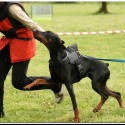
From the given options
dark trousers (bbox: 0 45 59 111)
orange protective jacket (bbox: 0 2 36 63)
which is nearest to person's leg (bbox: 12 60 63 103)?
dark trousers (bbox: 0 45 59 111)

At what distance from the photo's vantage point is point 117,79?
849cm

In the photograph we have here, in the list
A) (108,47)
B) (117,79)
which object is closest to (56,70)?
(117,79)

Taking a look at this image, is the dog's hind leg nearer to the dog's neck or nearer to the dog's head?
the dog's neck

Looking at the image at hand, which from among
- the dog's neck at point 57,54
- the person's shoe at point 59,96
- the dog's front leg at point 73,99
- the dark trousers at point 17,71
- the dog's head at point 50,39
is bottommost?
the person's shoe at point 59,96

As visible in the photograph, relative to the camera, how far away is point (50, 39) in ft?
16.9

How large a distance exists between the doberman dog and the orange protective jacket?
27 centimetres

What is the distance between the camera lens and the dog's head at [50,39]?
508 cm

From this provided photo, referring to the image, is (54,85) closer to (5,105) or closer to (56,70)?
(56,70)

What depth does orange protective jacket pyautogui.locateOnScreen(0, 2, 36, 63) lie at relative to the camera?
5.18 m

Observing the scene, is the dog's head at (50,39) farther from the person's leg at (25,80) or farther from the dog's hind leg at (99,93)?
the dog's hind leg at (99,93)

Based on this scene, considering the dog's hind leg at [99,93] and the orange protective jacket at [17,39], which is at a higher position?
the orange protective jacket at [17,39]

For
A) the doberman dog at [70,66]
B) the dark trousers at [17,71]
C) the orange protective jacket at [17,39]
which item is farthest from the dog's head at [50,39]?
the dark trousers at [17,71]

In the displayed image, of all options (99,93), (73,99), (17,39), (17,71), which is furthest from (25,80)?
(99,93)

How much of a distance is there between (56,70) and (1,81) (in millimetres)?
850
